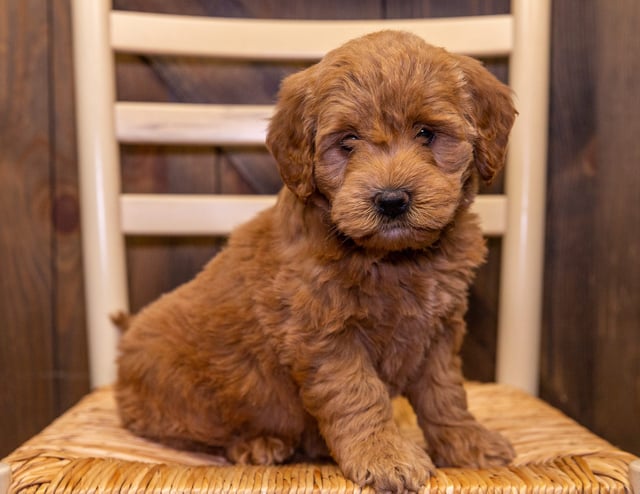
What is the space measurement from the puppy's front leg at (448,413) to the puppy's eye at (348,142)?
0.35 metres

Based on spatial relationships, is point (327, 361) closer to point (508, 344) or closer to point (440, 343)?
point (440, 343)

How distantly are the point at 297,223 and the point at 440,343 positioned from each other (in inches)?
12.7

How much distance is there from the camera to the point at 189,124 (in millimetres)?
1702

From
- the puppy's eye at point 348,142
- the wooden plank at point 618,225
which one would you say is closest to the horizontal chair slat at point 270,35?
the wooden plank at point 618,225

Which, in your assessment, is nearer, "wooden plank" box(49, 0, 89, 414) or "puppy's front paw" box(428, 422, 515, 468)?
"puppy's front paw" box(428, 422, 515, 468)

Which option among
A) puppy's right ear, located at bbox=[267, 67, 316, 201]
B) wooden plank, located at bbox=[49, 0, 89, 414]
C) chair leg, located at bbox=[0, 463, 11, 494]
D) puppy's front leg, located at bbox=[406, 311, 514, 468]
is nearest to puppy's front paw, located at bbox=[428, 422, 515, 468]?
puppy's front leg, located at bbox=[406, 311, 514, 468]

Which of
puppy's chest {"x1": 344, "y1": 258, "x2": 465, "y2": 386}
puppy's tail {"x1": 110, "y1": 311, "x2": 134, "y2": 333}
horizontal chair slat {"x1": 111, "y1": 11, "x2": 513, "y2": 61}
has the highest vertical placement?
horizontal chair slat {"x1": 111, "y1": 11, "x2": 513, "y2": 61}

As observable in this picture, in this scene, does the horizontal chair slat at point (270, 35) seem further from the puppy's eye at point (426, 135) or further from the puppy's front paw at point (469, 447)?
the puppy's front paw at point (469, 447)

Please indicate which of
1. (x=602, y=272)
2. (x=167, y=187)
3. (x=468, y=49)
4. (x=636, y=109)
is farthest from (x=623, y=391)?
(x=167, y=187)

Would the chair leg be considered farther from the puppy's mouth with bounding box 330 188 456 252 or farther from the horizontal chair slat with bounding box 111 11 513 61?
the horizontal chair slat with bounding box 111 11 513 61

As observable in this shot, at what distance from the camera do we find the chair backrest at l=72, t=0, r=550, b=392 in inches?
65.2

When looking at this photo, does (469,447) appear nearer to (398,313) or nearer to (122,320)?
(398,313)

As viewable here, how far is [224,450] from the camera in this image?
4.39ft

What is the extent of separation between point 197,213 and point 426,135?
0.77 meters
